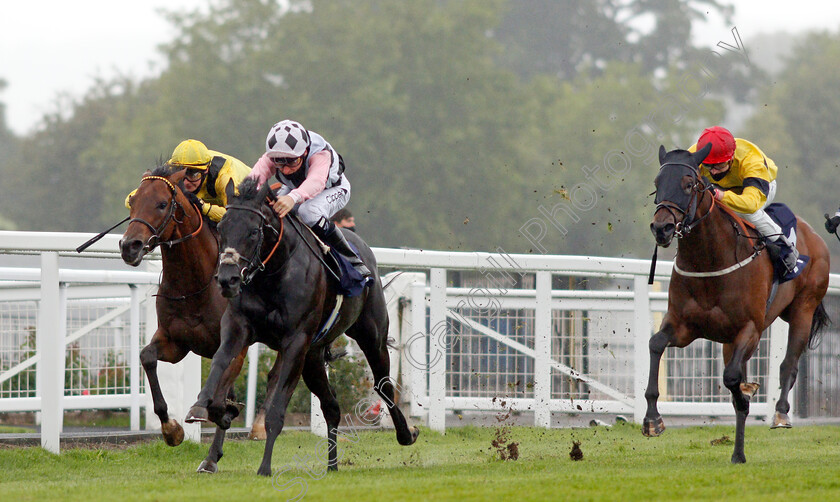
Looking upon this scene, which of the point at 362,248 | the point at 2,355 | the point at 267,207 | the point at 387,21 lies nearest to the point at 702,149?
the point at 362,248

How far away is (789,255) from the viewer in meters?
7.64

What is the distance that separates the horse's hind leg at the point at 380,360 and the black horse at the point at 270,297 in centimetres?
58

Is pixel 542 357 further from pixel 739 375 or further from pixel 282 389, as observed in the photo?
pixel 282 389

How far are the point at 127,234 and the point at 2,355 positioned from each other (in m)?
3.32

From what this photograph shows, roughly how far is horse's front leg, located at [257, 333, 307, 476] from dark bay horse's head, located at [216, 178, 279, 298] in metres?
0.49

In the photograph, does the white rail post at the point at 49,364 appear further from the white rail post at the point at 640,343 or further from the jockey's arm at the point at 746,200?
the white rail post at the point at 640,343

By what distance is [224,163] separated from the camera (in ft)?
24.0

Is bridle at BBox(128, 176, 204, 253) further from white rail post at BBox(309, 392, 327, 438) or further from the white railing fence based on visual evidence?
white rail post at BBox(309, 392, 327, 438)

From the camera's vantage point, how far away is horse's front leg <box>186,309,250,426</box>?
18.5 ft

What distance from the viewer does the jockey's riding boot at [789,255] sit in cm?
763

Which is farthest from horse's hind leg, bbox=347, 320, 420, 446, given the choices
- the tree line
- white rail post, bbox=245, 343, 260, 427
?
the tree line

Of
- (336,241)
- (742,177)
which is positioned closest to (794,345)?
(742,177)

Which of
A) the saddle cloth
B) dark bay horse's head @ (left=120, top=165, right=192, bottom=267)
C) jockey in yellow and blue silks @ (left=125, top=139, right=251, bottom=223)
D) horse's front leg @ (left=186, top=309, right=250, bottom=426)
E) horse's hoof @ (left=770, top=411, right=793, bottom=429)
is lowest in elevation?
horse's hoof @ (left=770, top=411, right=793, bottom=429)

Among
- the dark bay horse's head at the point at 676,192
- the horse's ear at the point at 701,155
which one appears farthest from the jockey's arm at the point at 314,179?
the horse's ear at the point at 701,155
